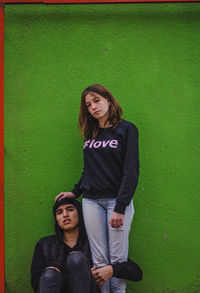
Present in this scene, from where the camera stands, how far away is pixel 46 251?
8.11 feet

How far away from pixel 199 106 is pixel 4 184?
2.08 metres

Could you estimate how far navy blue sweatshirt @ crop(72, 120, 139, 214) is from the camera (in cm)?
225

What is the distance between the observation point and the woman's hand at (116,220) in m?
2.21

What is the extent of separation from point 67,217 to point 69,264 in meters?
0.45

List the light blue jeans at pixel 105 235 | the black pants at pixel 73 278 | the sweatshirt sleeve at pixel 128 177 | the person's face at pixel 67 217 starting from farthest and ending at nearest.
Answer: the person's face at pixel 67 217
the light blue jeans at pixel 105 235
the sweatshirt sleeve at pixel 128 177
the black pants at pixel 73 278

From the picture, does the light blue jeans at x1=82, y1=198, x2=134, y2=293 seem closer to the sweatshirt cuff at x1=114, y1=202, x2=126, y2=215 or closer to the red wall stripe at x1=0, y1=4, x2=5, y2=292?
the sweatshirt cuff at x1=114, y1=202, x2=126, y2=215

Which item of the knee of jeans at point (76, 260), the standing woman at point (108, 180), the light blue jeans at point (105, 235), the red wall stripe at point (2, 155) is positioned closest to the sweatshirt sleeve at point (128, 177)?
the standing woman at point (108, 180)

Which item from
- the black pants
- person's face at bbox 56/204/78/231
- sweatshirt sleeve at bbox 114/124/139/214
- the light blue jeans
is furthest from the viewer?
person's face at bbox 56/204/78/231

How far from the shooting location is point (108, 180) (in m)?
2.30

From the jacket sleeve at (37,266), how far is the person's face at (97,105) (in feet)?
4.01

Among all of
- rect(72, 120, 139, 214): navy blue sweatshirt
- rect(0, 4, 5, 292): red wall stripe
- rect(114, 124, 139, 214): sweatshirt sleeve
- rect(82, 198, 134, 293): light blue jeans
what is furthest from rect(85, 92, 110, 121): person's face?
rect(0, 4, 5, 292): red wall stripe

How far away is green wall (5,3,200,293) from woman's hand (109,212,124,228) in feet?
2.29

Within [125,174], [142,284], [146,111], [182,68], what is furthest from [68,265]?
[182,68]

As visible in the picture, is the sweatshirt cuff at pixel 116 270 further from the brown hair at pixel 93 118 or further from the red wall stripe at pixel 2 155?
the red wall stripe at pixel 2 155
